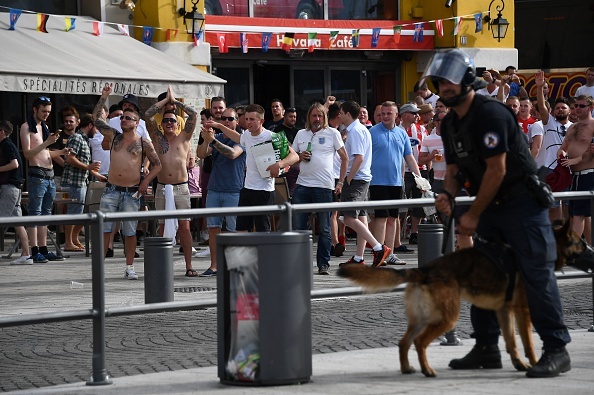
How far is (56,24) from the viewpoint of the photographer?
70.0ft

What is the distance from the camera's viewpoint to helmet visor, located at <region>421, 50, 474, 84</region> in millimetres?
7588

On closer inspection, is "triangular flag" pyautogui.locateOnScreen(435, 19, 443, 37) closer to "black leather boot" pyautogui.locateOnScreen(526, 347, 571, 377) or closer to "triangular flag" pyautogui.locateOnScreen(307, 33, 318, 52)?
"triangular flag" pyautogui.locateOnScreen(307, 33, 318, 52)

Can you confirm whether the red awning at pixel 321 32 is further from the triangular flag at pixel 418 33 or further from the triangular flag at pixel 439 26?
the triangular flag at pixel 439 26

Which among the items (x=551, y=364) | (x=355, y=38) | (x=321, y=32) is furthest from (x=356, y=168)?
(x=355, y=38)

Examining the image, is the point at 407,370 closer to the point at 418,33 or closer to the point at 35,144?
the point at 35,144

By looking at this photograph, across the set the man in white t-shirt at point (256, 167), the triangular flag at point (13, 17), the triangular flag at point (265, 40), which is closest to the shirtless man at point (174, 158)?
the man in white t-shirt at point (256, 167)

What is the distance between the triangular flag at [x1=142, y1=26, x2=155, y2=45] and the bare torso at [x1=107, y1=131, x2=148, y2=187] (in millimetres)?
8006

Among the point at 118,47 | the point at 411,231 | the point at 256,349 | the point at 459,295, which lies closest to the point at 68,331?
the point at 256,349

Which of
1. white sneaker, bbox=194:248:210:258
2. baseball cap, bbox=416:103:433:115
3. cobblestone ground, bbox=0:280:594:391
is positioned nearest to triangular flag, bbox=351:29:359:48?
baseball cap, bbox=416:103:433:115

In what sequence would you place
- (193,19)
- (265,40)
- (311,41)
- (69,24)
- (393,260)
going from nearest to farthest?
(393,260), (69,24), (193,19), (265,40), (311,41)

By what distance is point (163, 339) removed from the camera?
10.3 m

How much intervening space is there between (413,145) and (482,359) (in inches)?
423

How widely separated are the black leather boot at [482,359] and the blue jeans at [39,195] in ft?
32.5

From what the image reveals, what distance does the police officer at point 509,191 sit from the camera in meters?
7.52
